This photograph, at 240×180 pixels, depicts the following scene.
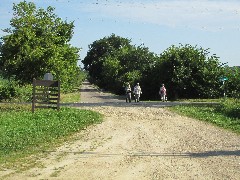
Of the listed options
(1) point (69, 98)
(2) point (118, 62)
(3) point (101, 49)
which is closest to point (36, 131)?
(1) point (69, 98)

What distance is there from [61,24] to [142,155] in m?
29.7

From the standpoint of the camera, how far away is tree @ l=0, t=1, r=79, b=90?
34.5m

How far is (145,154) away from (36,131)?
5207 millimetres

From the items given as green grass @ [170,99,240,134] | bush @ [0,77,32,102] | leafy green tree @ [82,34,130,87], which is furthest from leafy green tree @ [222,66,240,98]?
leafy green tree @ [82,34,130,87]

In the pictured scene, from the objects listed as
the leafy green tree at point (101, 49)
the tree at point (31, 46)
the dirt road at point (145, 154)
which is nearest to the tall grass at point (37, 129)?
the dirt road at point (145, 154)

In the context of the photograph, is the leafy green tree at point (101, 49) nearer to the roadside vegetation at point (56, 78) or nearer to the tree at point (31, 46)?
the roadside vegetation at point (56, 78)

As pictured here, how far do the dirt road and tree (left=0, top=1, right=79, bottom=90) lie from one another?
19.0 meters

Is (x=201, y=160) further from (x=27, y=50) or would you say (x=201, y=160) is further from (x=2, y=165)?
(x=27, y=50)

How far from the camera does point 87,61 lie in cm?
11281

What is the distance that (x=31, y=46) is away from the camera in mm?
35094

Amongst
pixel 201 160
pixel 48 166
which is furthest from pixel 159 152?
pixel 48 166

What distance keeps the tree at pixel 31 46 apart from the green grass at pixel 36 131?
15.6 metres

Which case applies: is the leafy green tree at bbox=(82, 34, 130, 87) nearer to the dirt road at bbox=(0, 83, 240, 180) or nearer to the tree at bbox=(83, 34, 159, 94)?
the tree at bbox=(83, 34, 159, 94)

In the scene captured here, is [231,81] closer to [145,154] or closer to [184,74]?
[184,74]
